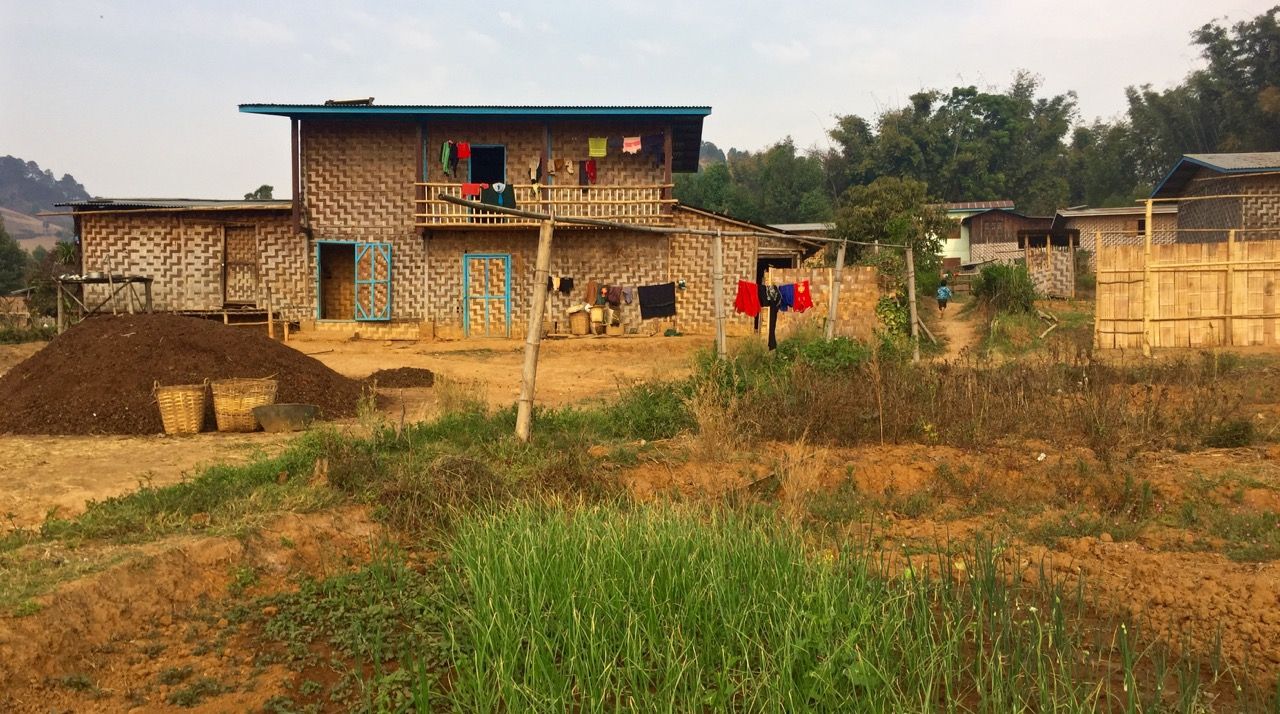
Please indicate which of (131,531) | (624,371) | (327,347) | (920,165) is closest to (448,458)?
(131,531)

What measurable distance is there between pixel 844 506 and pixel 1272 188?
1834cm

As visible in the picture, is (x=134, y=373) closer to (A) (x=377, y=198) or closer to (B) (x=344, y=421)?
(B) (x=344, y=421)

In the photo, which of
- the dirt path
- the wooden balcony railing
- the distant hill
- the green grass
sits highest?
the distant hill

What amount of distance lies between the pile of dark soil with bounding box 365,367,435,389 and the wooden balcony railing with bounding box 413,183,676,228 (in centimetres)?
640

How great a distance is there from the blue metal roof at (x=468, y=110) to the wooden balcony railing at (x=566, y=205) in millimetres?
1470

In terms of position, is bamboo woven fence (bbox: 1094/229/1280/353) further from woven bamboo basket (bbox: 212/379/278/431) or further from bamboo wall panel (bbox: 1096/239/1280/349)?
woven bamboo basket (bbox: 212/379/278/431)

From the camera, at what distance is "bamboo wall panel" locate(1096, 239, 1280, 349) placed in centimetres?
1444

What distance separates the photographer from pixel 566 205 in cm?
2028

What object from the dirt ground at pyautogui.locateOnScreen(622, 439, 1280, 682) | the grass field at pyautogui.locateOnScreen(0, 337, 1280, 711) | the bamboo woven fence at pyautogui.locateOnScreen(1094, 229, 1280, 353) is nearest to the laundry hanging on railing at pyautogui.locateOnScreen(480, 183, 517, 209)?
the grass field at pyautogui.locateOnScreen(0, 337, 1280, 711)

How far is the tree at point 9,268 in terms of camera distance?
3675cm

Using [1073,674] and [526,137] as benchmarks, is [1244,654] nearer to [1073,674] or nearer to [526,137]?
[1073,674]

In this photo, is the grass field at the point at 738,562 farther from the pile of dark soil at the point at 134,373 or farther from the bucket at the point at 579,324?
the bucket at the point at 579,324

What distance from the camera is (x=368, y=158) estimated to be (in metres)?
20.3

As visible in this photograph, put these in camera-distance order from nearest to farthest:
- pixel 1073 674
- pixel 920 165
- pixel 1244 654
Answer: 1. pixel 1073 674
2. pixel 1244 654
3. pixel 920 165
